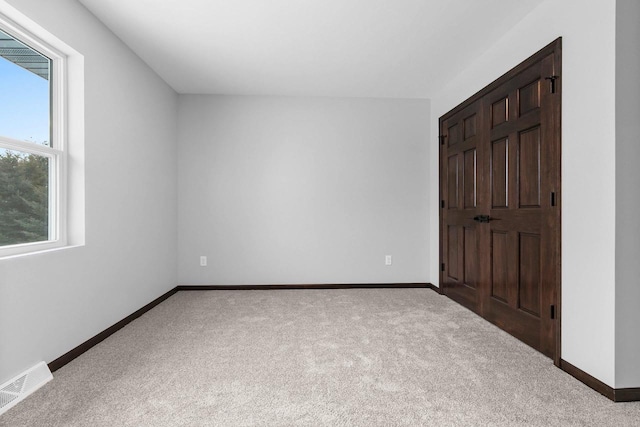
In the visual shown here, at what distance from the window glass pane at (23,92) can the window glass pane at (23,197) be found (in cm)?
15

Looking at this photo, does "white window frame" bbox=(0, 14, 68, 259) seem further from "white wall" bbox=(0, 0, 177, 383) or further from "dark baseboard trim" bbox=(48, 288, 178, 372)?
"dark baseboard trim" bbox=(48, 288, 178, 372)

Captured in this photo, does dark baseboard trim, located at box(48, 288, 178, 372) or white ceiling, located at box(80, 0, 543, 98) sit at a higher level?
white ceiling, located at box(80, 0, 543, 98)

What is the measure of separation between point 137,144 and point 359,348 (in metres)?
2.79

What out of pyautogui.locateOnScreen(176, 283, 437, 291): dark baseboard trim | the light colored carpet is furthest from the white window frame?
pyautogui.locateOnScreen(176, 283, 437, 291): dark baseboard trim

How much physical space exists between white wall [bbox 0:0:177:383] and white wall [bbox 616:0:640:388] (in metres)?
3.30

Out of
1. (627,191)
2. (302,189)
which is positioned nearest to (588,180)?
(627,191)

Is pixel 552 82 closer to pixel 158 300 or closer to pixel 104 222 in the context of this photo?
pixel 104 222

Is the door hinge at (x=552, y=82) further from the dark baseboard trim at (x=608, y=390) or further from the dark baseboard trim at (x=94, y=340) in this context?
the dark baseboard trim at (x=94, y=340)

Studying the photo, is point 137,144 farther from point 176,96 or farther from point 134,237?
point 176,96

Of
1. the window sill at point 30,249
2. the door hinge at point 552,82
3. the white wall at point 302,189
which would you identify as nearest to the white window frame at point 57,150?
the window sill at point 30,249

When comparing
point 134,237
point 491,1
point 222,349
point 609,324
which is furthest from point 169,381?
point 491,1

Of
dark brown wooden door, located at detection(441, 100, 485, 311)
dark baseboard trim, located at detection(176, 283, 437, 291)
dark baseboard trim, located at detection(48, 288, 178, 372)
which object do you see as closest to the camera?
dark baseboard trim, located at detection(48, 288, 178, 372)

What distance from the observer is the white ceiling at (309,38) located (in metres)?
2.50

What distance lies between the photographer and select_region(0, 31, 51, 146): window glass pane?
2.04 m
